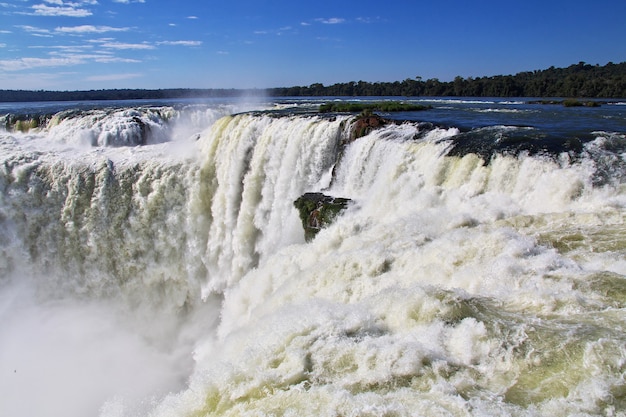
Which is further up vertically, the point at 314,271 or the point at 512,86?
the point at 512,86

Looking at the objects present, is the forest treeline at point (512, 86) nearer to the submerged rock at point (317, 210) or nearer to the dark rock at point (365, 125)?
the dark rock at point (365, 125)

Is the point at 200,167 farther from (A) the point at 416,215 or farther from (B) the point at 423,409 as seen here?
(B) the point at 423,409

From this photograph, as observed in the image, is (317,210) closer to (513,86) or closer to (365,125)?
(365,125)

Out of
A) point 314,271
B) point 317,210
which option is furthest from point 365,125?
point 314,271

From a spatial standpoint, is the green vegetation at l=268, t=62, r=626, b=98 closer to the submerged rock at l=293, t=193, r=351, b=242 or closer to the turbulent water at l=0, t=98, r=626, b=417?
the turbulent water at l=0, t=98, r=626, b=417

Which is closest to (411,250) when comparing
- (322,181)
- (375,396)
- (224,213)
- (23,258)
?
(375,396)

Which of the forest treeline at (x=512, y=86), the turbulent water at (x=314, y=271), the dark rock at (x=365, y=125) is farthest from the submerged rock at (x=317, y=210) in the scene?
the forest treeline at (x=512, y=86)
